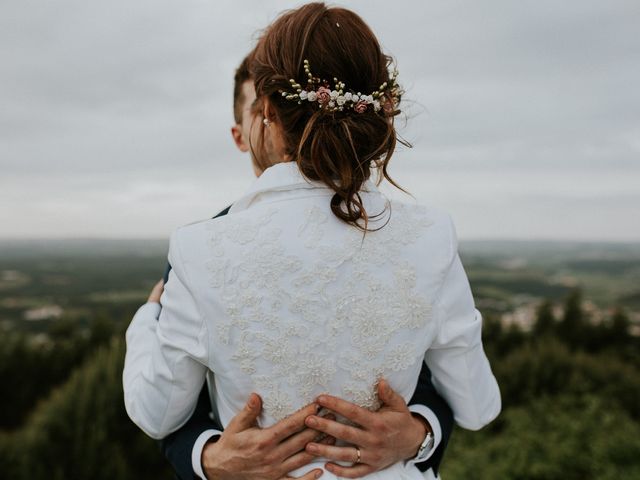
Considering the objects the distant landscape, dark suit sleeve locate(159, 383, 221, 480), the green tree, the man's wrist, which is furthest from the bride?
the green tree

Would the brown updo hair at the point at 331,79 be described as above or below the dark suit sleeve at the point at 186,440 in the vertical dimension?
above

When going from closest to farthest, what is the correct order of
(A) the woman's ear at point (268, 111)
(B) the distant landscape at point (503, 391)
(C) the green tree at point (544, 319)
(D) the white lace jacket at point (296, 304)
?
(D) the white lace jacket at point (296, 304) → (A) the woman's ear at point (268, 111) → (B) the distant landscape at point (503, 391) → (C) the green tree at point (544, 319)

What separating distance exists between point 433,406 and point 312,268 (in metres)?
0.72

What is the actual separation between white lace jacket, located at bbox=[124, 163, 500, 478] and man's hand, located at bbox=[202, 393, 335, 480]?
0.13ft

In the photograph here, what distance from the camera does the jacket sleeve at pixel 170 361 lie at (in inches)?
53.9

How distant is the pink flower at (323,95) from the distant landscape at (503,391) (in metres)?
4.75

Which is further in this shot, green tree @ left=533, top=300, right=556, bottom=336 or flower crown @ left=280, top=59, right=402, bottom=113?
green tree @ left=533, top=300, right=556, bottom=336

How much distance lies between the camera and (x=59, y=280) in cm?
2720

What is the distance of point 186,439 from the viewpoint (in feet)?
5.28

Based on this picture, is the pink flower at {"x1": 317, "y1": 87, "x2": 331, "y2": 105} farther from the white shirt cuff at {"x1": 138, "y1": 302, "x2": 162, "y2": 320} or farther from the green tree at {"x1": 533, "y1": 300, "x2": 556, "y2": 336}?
the green tree at {"x1": 533, "y1": 300, "x2": 556, "y2": 336}

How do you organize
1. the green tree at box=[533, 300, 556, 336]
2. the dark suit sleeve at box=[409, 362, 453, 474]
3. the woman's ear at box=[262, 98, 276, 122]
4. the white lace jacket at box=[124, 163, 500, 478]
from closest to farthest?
the white lace jacket at box=[124, 163, 500, 478], the woman's ear at box=[262, 98, 276, 122], the dark suit sleeve at box=[409, 362, 453, 474], the green tree at box=[533, 300, 556, 336]

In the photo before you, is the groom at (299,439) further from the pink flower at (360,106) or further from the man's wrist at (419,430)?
the pink flower at (360,106)

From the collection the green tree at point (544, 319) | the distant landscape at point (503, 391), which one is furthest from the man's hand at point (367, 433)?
the green tree at point (544, 319)

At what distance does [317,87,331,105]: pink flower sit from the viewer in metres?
1.35
